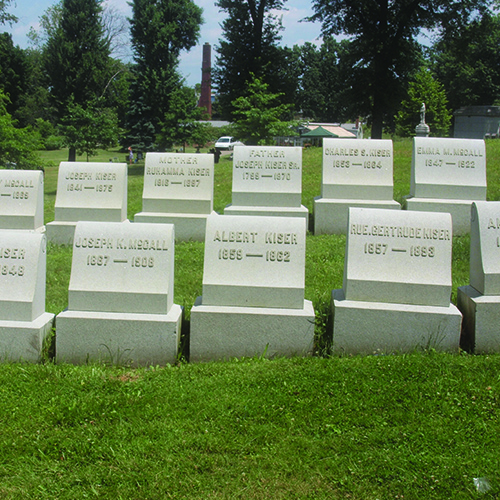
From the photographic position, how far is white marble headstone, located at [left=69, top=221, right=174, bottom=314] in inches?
199

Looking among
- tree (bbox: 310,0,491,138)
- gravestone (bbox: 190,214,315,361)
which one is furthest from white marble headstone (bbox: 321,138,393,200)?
tree (bbox: 310,0,491,138)

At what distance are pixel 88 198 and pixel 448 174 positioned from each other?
20.2ft

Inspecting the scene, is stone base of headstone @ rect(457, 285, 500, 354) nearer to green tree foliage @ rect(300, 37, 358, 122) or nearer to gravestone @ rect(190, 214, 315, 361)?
gravestone @ rect(190, 214, 315, 361)

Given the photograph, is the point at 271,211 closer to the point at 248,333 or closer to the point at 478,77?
the point at 248,333

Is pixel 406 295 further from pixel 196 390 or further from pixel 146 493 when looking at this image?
pixel 146 493

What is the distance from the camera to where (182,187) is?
980 cm

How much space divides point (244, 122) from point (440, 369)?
20986mm

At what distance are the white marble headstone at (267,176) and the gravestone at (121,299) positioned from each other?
16.1 ft

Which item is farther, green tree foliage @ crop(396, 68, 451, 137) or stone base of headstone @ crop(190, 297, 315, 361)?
green tree foliage @ crop(396, 68, 451, 137)

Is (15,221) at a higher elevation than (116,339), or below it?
higher

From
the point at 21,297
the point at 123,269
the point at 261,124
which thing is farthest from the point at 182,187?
the point at 261,124

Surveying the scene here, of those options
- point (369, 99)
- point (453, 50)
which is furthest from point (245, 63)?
point (453, 50)

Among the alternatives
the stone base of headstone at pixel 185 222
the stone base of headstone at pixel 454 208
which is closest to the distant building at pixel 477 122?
the stone base of headstone at pixel 454 208

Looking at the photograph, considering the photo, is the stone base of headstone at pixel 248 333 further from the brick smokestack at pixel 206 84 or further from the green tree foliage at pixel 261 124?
the brick smokestack at pixel 206 84
